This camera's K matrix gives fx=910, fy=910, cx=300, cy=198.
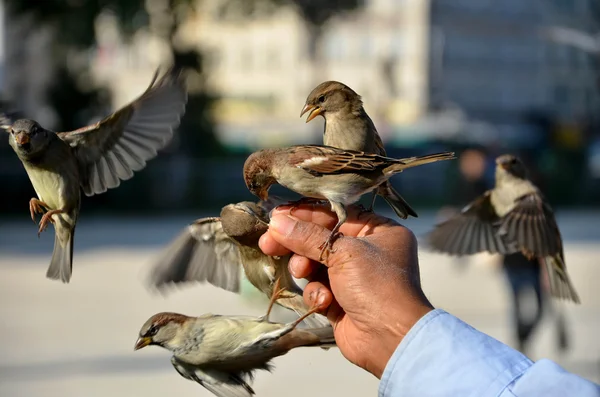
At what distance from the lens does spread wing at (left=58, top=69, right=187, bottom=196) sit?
2580mm

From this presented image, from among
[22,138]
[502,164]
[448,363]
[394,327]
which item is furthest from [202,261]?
[502,164]

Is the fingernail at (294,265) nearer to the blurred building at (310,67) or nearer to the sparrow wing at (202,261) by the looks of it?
the sparrow wing at (202,261)

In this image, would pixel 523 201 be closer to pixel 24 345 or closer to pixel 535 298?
pixel 535 298

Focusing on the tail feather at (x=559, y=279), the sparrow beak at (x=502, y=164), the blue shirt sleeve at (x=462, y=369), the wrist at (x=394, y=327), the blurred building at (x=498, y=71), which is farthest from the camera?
the blurred building at (x=498, y=71)

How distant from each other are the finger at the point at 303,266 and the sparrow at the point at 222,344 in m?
0.15

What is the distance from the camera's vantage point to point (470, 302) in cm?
1112

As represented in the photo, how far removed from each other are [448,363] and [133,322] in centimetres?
791

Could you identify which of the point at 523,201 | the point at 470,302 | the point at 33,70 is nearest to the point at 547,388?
the point at 523,201

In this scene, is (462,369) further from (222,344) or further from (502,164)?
(502,164)

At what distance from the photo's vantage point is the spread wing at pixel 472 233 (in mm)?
3488

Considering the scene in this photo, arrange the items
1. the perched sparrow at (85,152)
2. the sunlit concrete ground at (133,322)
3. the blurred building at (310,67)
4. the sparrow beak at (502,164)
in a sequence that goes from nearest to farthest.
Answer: the perched sparrow at (85,152) → the sparrow beak at (502,164) → the sunlit concrete ground at (133,322) → the blurred building at (310,67)

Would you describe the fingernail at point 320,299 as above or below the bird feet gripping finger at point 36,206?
below

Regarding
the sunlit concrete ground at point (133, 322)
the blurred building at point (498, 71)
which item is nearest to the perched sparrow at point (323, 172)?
the sunlit concrete ground at point (133, 322)

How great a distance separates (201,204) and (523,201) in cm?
2043
